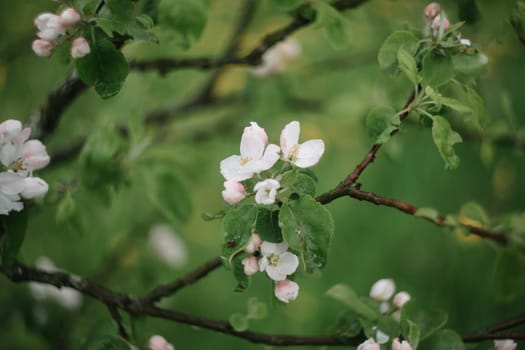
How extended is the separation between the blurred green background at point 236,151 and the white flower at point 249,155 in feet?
1.60

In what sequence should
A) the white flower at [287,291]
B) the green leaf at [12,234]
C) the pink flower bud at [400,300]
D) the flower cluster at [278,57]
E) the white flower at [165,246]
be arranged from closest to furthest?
1. the white flower at [287,291]
2. the green leaf at [12,234]
3. the pink flower bud at [400,300]
4. the flower cluster at [278,57]
5. the white flower at [165,246]

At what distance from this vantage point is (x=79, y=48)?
36.3 inches

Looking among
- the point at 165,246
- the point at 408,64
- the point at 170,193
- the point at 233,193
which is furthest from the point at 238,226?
the point at 165,246

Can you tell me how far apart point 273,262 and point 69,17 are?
1.77ft

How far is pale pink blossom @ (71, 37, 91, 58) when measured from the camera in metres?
0.92

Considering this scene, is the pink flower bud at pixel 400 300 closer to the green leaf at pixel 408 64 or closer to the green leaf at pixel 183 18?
the green leaf at pixel 408 64

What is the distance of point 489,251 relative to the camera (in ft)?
8.70

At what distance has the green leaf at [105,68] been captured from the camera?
0.96 m

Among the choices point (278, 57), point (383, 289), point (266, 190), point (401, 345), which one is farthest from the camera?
point (278, 57)

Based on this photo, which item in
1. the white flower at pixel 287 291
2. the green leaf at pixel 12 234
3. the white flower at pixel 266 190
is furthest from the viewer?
the green leaf at pixel 12 234

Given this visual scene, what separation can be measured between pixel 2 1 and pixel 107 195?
96cm

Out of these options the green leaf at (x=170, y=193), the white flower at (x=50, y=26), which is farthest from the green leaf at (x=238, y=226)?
the green leaf at (x=170, y=193)

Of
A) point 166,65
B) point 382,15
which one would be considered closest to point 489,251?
point 382,15

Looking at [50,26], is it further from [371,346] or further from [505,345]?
[505,345]
